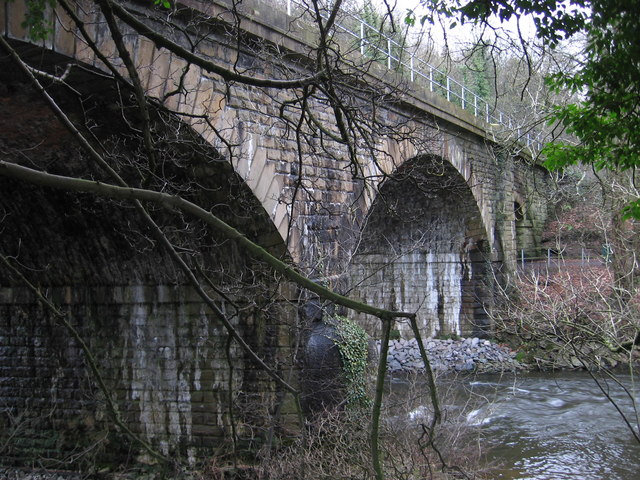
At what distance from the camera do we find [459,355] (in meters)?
13.9

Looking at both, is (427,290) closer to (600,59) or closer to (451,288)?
(451,288)

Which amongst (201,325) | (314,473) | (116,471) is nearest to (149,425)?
(116,471)

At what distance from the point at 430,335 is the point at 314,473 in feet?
35.5

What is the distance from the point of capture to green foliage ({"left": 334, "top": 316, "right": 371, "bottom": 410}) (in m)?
6.60

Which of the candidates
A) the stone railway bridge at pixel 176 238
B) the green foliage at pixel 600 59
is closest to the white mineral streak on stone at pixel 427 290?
the stone railway bridge at pixel 176 238

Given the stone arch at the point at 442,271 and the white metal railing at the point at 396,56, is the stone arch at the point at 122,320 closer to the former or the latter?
the white metal railing at the point at 396,56

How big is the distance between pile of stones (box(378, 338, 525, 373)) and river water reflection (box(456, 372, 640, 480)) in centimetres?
109

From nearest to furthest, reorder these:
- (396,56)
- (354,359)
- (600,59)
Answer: (600,59) → (354,359) → (396,56)

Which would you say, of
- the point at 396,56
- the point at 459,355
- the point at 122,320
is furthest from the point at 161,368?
the point at 459,355

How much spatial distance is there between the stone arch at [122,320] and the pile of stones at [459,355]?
5.53 meters

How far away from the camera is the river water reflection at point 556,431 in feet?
23.9

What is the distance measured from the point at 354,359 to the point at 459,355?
293 inches

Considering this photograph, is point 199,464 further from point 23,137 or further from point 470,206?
point 470,206

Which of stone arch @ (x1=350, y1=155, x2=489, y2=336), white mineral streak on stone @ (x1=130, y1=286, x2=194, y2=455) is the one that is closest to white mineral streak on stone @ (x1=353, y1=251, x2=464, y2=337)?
stone arch @ (x1=350, y1=155, x2=489, y2=336)
